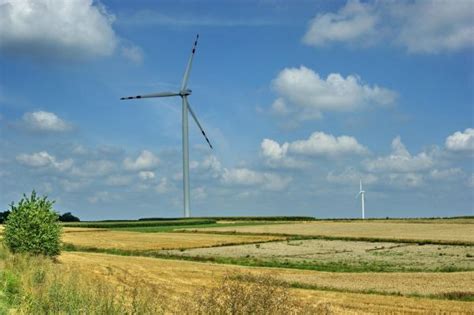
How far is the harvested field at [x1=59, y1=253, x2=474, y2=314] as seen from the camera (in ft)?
88.3

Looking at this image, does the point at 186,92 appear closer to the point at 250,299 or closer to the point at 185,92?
the point at 185,92

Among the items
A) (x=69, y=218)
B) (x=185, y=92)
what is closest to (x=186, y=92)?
(x=185, y=92)

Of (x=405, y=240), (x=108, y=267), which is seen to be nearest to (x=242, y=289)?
(x=108, y=267)

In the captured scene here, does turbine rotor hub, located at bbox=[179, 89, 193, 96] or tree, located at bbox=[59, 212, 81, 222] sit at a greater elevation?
turbine rotor hub, located at bbox=[179, 89, 193, 96]

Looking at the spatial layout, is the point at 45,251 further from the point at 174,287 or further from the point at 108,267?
the point at 174,287

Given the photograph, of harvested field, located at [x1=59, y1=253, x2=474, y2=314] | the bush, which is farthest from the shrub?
the bush

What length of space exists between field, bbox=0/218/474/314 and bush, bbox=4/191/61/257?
2.30m

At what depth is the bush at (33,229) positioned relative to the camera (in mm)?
42594

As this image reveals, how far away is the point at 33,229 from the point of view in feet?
142

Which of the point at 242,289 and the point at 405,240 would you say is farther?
the point at 405,240

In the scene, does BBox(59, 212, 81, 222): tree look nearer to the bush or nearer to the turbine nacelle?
the turbine nacelle

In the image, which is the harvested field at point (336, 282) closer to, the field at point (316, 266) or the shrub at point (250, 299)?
the field at point (316, 266)

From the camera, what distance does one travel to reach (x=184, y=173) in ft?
374

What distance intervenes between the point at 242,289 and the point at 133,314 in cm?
341
